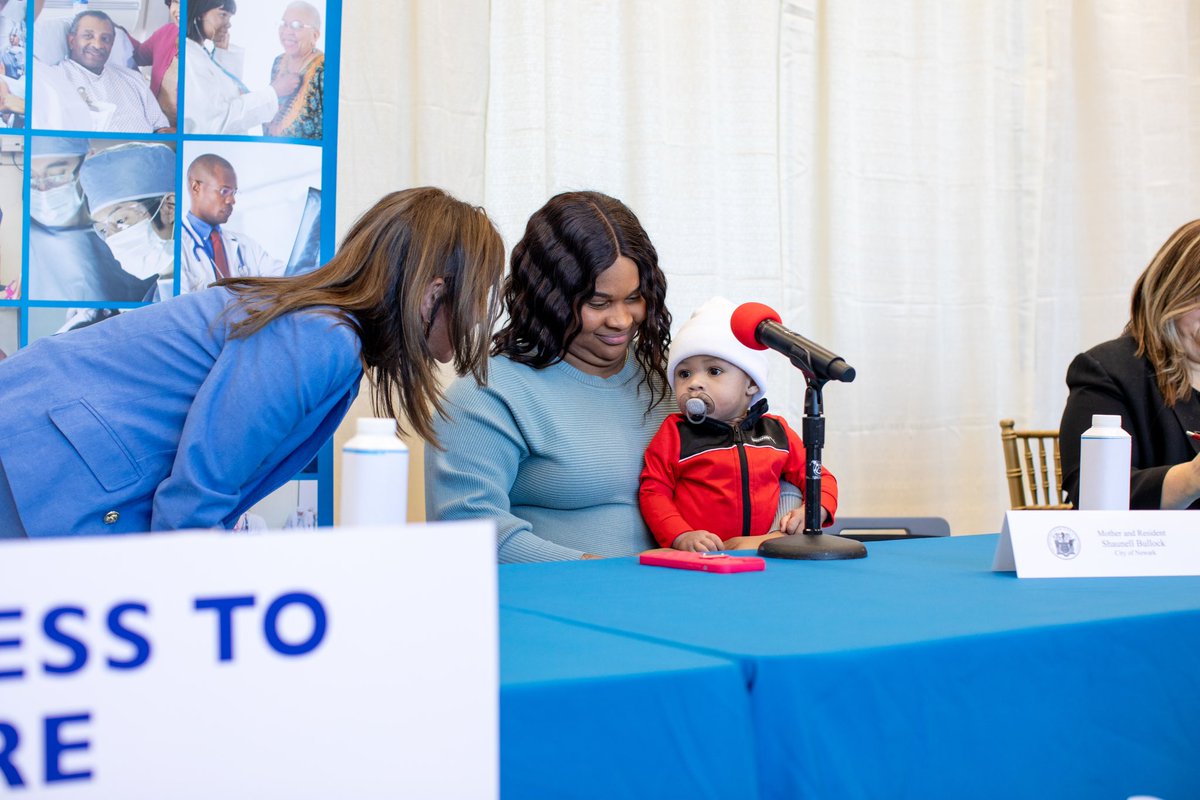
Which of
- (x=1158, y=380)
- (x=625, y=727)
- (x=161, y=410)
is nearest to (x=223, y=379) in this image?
(x=161, y=410)

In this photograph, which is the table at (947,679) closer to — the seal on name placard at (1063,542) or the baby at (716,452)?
the seal on name placard at (1063,542)

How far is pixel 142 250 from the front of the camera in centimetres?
196

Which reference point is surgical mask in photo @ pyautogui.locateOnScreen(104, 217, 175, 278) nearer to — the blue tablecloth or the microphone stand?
the microphone stand

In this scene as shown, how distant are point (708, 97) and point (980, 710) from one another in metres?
→ 2.20

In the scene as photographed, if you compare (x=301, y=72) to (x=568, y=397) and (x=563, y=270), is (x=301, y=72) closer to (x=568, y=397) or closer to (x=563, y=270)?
(x=563, y=270)

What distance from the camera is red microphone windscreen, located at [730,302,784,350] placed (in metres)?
1.42

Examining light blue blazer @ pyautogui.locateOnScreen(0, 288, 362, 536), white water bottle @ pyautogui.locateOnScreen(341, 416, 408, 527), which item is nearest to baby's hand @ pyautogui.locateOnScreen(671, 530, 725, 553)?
light blue blazer @ pyautogui.locateOnScreen(0, 288, 362, 536)

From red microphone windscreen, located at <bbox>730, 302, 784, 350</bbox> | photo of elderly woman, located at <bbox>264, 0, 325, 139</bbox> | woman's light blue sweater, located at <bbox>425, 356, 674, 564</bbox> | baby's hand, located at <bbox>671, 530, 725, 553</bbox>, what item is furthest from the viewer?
photo of elderly woman, located at <bbox>264, 0, 325, 139</bbox>

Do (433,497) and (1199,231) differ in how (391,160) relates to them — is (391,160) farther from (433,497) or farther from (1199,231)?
(1199,231)

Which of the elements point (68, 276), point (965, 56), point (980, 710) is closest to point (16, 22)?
point (68, 276)

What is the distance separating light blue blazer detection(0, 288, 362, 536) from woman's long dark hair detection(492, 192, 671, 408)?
0.58 m

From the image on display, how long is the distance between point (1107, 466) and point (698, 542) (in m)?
0.55

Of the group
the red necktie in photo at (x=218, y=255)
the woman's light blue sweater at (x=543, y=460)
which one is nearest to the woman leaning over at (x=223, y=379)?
the woman's light blue sweater at (x=543, y=460)

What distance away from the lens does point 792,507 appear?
1.90 m
